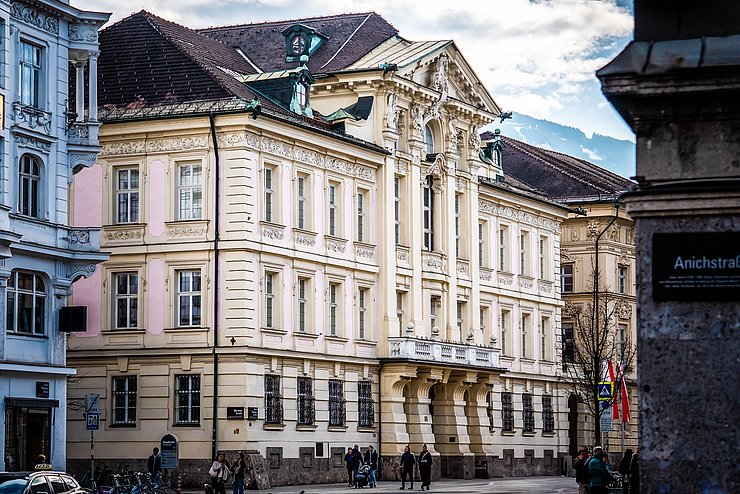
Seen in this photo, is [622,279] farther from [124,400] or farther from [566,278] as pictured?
[124,400]

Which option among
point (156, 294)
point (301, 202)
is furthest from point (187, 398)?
point (301, 202)

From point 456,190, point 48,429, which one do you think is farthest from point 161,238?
point 456,190

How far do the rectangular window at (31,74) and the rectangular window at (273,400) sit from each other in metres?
15.2

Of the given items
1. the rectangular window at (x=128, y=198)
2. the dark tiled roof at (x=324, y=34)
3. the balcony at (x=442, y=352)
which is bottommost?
the balcony at (x=442, y=352)

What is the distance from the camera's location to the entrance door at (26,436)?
45.1 m

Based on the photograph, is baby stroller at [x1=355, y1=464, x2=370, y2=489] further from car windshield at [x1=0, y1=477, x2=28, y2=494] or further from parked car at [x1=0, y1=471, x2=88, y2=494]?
car windshield at [x1=0, y1=477, x2=28, y2=494]

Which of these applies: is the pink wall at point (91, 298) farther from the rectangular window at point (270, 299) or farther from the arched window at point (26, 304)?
the arched window at point (26, 304)

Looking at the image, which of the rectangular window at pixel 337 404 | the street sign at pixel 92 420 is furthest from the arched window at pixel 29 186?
the rectangular window at pixel 337 404

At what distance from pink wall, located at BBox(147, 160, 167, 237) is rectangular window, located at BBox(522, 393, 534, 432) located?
27.8 m

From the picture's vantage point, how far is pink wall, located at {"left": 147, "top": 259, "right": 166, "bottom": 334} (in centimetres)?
5778

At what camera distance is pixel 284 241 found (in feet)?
196

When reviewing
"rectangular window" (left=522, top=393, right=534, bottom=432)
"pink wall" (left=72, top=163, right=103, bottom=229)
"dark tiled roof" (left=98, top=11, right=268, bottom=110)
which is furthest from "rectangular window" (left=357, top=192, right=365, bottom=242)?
"rectangular window" (left=522, top=393, right=534, bottom=432)

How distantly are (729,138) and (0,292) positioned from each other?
34391 mm

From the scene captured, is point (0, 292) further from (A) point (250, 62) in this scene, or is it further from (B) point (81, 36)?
(A) point (250, 62)
